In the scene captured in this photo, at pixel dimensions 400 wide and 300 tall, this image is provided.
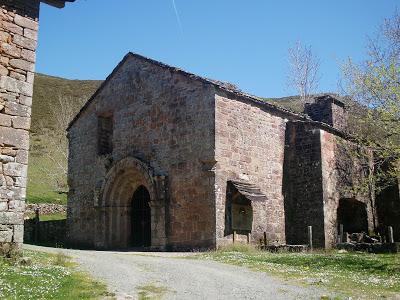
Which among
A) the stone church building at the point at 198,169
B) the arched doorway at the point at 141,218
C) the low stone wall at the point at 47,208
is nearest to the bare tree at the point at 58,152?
the low stone wall at the point at 47,208

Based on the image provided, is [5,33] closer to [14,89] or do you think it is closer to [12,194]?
[14,89]

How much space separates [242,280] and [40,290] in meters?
3.96

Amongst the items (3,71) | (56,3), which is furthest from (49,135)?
(3,71)

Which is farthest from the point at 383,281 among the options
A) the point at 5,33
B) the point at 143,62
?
the point at 143,62

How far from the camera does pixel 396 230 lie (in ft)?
70.6

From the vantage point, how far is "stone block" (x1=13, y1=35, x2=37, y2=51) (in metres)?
9.40

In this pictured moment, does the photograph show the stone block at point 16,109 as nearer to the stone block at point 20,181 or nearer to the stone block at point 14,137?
the stone block at point 14,137

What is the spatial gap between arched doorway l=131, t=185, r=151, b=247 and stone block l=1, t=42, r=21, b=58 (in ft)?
35.9

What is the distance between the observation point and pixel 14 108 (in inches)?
363

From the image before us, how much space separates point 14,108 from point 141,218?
37.7ft

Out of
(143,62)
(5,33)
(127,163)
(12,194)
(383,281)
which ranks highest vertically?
(143,62)

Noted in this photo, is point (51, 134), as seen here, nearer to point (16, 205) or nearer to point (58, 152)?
point (58, 152)

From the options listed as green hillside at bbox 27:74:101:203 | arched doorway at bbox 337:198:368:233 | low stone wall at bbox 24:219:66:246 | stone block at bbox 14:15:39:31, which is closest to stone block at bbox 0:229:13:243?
stone block at bbox 14:15:39:31

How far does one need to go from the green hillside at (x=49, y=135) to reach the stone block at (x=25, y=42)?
16478 millimetres
